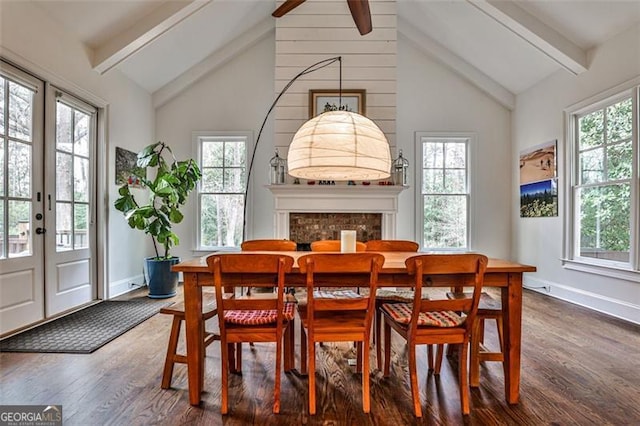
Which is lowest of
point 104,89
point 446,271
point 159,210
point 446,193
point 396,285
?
point 396,285

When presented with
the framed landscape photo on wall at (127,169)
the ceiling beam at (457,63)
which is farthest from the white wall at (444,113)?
the framed landscape photo on wall at (127,169)

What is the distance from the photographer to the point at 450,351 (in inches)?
104

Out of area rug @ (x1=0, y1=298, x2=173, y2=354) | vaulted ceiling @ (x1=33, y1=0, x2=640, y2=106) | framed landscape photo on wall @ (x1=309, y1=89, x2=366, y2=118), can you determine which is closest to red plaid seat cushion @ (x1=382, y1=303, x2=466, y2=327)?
area rug @ (x1=0, y1=298, x2=173, y2=354)

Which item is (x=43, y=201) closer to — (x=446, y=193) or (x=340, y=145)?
(x=340, y=145)

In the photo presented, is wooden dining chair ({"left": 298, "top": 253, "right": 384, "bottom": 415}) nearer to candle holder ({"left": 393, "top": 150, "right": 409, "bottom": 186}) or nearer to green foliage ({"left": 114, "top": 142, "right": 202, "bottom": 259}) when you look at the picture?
green foliage ({"left": 114, "top": 142, "right": 202, "bottom": 259})

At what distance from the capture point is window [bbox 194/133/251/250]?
5.55 meters

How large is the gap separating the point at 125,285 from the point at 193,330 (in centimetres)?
334

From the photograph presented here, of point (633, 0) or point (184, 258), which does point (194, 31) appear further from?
point (633, 0)

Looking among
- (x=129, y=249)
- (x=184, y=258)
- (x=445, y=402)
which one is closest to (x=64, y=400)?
(x=445, y=402)

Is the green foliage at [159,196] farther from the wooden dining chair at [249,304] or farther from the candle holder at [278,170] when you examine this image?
the wooden dining chair at [249,304]

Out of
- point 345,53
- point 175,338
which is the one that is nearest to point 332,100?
point 345,53

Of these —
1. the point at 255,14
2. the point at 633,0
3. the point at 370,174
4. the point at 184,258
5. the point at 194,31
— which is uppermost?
the point at 255,14

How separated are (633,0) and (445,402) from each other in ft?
12.9

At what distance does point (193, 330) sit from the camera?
1.91 metres
